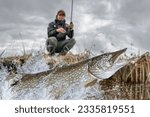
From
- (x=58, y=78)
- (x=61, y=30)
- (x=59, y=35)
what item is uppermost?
(x=61, y=30)

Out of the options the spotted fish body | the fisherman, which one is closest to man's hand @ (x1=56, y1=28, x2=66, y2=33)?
the fisherman

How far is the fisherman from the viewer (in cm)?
1270

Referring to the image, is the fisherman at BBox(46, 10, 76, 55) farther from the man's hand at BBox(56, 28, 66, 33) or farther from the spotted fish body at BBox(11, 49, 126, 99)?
the spotted fish body at BBox(11, 49, 126, 99)

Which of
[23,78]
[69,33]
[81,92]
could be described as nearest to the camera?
[81,92]

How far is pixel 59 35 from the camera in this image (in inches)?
513

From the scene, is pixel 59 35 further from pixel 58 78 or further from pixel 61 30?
pixel 58 78

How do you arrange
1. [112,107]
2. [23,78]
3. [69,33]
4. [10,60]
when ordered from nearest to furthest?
[112,107] < [23,78] < [10,60] < [69,33]

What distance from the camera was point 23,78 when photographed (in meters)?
8.80

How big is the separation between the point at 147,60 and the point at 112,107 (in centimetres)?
106

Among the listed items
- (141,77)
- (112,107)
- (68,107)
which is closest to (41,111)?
(68,107)

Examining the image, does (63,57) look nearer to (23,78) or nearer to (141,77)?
(23,78)

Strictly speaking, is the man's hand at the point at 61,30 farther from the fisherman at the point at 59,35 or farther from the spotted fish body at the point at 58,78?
the spotted fish body at the point at 58,78

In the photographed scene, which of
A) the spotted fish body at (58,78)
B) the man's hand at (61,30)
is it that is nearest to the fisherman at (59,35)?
the man's hand at (61,30)

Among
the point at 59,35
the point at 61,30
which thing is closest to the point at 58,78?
the point at 61,30
